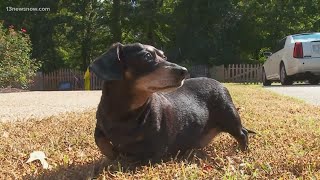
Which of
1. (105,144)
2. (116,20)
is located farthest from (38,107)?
(116,20)

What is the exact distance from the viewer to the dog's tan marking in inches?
134

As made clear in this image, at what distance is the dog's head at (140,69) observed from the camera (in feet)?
8.89

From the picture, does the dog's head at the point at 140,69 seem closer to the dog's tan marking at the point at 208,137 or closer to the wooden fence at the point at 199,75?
the dog's tan marking at the point at 208,137

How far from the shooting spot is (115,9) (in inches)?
1235

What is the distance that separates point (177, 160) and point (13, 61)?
15.0m

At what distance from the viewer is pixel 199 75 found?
2669 centimetres

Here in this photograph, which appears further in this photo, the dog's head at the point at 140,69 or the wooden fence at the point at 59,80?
the wooden fence at the point at 59,80

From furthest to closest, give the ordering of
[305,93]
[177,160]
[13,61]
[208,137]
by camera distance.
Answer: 1. [13,61]
2. [305,93]
3. [208,137]
4. [177,160]


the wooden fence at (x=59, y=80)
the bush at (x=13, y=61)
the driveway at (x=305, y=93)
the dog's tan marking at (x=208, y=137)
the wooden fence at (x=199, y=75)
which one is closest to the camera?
the dog's tan marking at (x=208, y=137)

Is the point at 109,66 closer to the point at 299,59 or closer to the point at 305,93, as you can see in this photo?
the point at 305,93

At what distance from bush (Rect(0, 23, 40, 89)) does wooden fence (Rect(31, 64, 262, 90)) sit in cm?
816

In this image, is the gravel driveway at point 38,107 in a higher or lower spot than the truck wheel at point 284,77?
lower

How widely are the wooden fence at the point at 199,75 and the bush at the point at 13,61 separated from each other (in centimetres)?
816

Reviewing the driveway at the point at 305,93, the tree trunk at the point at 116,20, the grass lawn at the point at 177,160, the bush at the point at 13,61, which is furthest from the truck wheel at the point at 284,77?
the tree trunk at the point at 116,20
